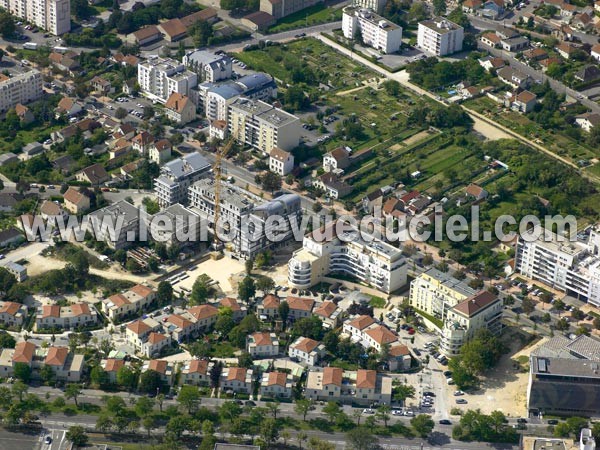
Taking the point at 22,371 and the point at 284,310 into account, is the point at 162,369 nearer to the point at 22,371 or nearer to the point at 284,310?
the point at 22,371

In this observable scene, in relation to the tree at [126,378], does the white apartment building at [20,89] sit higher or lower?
higher

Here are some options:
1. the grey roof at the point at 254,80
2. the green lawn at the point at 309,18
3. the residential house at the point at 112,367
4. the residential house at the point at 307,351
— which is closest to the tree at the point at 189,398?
the residential house at the point at 112,367

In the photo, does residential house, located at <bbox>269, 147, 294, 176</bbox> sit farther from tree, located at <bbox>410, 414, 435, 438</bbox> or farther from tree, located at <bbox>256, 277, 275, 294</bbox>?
tree, located at <bbox>410, 414, 435, 438</bbox>

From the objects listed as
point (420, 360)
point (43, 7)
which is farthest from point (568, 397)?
point (43, 7)

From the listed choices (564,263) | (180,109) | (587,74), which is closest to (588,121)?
(587,74)

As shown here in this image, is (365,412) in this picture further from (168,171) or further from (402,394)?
(168,171)

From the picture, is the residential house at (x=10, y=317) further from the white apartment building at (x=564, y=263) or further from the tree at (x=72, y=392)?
the white apartment building at (x=564, y=263)
